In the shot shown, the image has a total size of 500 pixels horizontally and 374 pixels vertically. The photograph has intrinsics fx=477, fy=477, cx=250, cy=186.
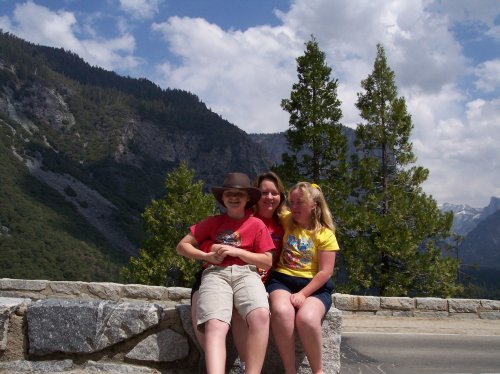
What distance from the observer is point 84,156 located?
12888 cm

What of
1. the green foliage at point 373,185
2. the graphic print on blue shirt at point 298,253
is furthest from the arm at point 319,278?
the green foliage at point 373,185

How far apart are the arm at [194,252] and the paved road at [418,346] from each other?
213 cm

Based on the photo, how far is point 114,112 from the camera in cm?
15000

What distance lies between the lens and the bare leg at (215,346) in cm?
310

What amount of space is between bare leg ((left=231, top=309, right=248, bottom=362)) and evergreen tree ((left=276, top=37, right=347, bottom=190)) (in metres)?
11.6

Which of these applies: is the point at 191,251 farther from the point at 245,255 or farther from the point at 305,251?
the point at 305,251

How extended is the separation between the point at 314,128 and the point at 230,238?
12039mm

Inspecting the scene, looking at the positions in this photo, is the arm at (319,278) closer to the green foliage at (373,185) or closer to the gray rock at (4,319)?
the gray rock at (4,319)

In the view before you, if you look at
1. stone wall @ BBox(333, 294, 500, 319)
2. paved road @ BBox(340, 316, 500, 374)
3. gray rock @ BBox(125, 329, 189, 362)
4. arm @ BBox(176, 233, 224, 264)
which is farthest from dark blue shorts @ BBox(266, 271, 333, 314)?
stone wall @ BBox(333, 294, 500, 319)

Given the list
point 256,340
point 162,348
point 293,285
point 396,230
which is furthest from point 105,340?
point 396,230

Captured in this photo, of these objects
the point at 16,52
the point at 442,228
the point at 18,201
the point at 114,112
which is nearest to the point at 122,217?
the point at 18,201

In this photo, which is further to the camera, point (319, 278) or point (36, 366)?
point (319, 278)

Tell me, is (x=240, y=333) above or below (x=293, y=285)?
below

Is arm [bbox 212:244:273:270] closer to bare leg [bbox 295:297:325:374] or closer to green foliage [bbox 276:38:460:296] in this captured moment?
bare leg [bbox 295:297:325:374]
